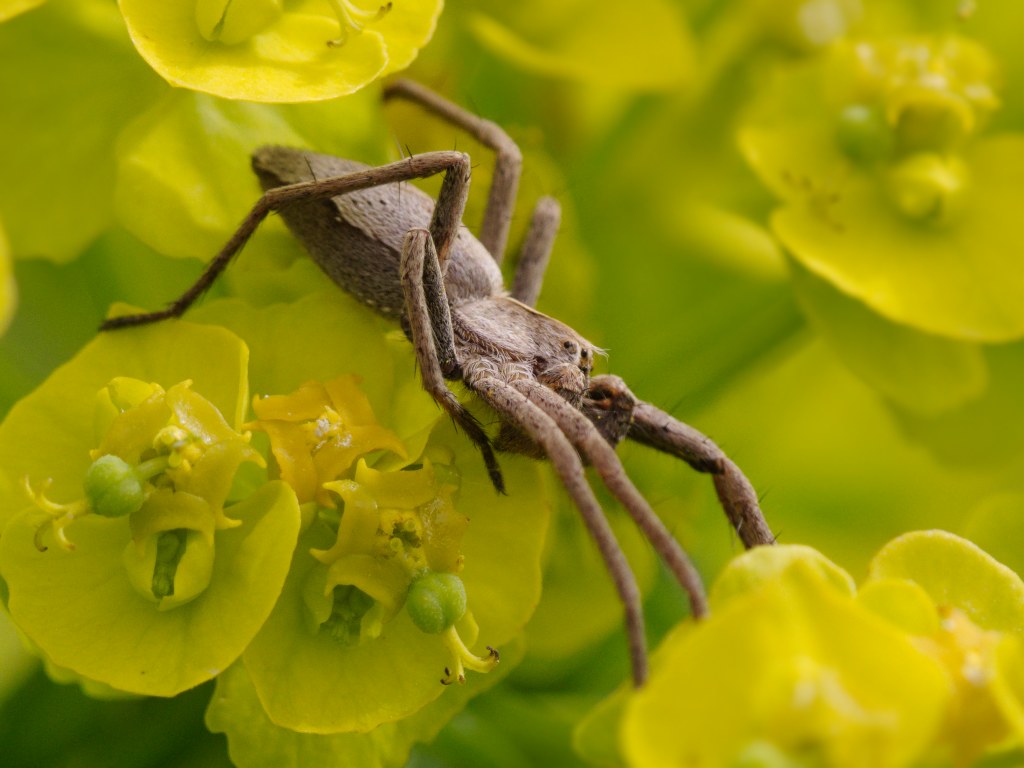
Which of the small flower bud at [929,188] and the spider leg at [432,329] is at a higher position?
the small flower bud at [929,188]

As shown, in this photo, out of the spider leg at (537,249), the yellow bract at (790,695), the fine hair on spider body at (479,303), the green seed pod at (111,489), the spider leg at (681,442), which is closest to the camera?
the yellow bract at (790,695)

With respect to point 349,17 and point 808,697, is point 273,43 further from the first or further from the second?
point 808,697

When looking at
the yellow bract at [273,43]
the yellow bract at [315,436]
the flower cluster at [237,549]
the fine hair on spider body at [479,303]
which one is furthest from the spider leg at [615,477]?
the yellow bract at [273,43]

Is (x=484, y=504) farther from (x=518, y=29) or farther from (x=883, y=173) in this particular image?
(x=518, y=29)

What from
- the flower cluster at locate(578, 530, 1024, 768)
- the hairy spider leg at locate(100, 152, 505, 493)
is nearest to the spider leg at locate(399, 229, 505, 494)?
the hairy spider leg at locate(100, 152, 505, 493)

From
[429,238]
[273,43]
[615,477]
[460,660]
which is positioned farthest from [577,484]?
[273,43]

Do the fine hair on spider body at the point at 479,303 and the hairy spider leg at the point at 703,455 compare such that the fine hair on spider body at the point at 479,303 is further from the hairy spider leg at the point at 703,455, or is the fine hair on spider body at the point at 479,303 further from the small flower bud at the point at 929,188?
the small flower bud at the point at 929,188

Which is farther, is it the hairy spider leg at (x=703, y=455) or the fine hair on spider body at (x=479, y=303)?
the hairy spider leg at (x=703, y=455)
